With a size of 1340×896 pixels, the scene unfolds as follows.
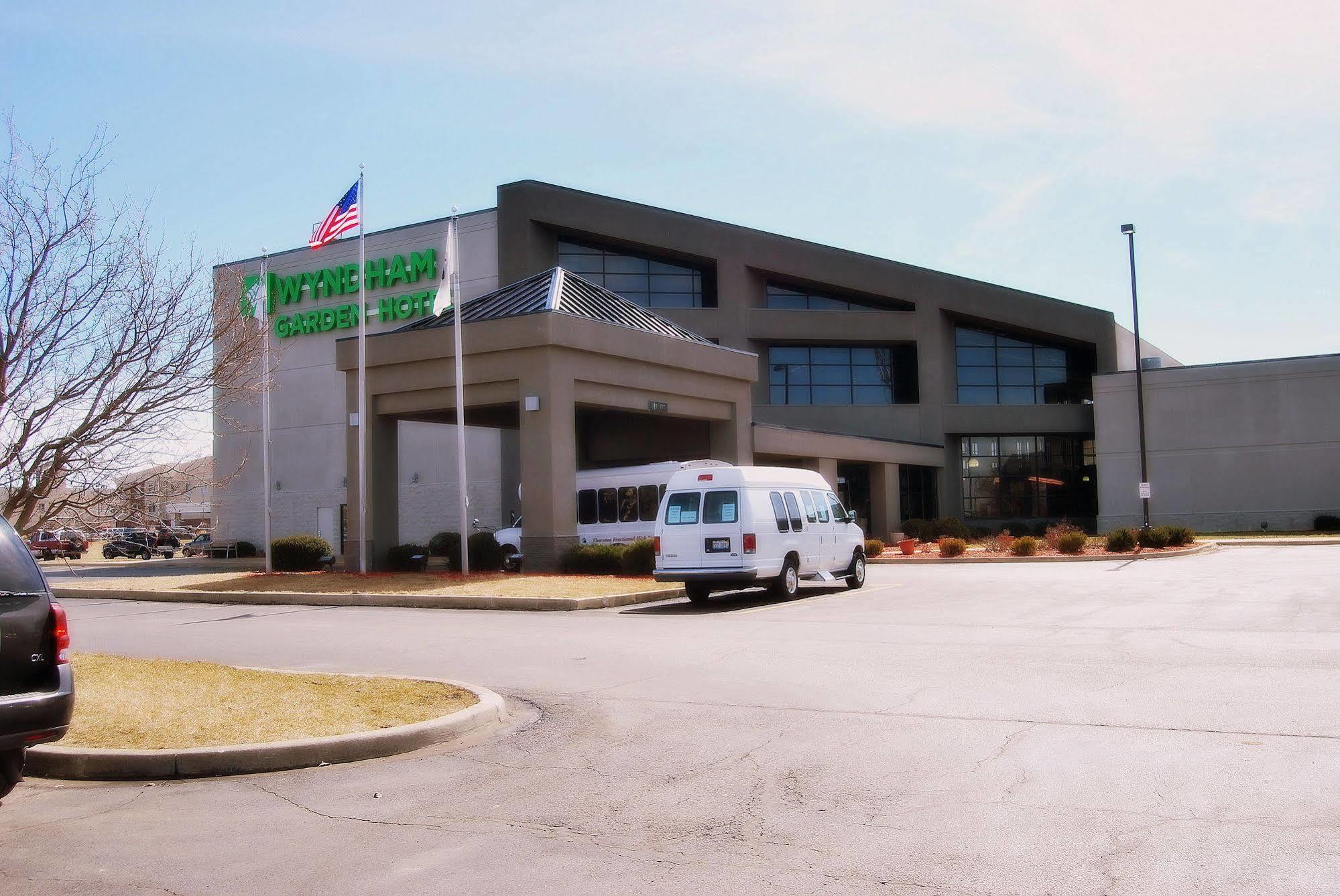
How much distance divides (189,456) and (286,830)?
306 inches

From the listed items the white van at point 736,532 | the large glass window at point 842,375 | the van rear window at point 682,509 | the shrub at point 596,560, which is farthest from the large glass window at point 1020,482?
the van rear window at point 682,509

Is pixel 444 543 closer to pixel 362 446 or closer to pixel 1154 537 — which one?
pixel 362 446

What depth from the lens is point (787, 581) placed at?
19391mm

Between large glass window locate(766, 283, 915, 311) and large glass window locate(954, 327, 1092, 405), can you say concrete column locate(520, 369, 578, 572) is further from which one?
large glass window locate(954, 327, 1092, 405)

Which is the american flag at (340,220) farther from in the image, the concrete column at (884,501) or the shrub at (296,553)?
the concrete column at (884,501)

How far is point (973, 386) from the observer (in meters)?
48.2

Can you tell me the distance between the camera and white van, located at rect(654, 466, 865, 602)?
1842 centimetres

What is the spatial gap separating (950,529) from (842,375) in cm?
896

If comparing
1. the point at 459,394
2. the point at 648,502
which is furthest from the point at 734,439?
the point at 459,394

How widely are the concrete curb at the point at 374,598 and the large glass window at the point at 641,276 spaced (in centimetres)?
2295

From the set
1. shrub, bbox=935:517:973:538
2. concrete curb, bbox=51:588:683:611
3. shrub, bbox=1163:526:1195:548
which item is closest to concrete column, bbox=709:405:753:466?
concrete curb, bbox=51:588:683:611

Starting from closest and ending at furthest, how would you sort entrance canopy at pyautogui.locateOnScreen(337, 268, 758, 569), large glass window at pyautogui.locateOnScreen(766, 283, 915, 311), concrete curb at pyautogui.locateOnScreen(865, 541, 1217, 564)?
entrance canopy at pyautogui.locateOnScreen(337, 268, 758, 569), concrete curb at pyautogui.locateOnScreen(865, 541, 1217, 564), large glass window at pyautogui.locateOnScreen(766, 283, 915, 311)

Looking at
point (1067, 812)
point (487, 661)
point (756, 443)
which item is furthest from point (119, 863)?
point (756, 443)

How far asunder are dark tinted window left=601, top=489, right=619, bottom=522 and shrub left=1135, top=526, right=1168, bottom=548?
47.9 ft
